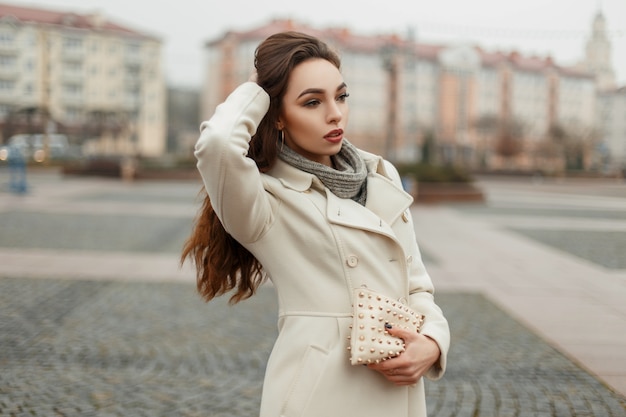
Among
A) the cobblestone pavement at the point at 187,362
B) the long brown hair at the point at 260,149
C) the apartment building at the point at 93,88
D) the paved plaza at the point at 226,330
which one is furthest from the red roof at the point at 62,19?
the long brown hair at the point at 260,149

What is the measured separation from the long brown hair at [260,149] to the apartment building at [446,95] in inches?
2290

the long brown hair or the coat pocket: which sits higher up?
the long brown hair

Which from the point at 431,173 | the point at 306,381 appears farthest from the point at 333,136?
the point at 431,173

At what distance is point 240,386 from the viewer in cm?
409

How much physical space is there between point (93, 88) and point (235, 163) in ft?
204

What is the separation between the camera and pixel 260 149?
5.64ft

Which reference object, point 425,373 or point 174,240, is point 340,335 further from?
point 174,240

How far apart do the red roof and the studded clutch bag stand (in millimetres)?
21745

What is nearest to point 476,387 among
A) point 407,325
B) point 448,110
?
point 407,325

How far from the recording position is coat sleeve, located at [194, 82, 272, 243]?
1.44 m

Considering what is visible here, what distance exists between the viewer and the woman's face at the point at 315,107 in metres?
1.63

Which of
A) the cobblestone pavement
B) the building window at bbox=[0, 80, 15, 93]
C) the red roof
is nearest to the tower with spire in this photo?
the cobblestone pavement

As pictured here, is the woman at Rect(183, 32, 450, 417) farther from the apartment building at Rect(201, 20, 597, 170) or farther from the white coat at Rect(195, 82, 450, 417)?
the apartment building at Rect(201, 20, 597, 170)

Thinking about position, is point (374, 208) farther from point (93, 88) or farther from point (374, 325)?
point (93, 88)
